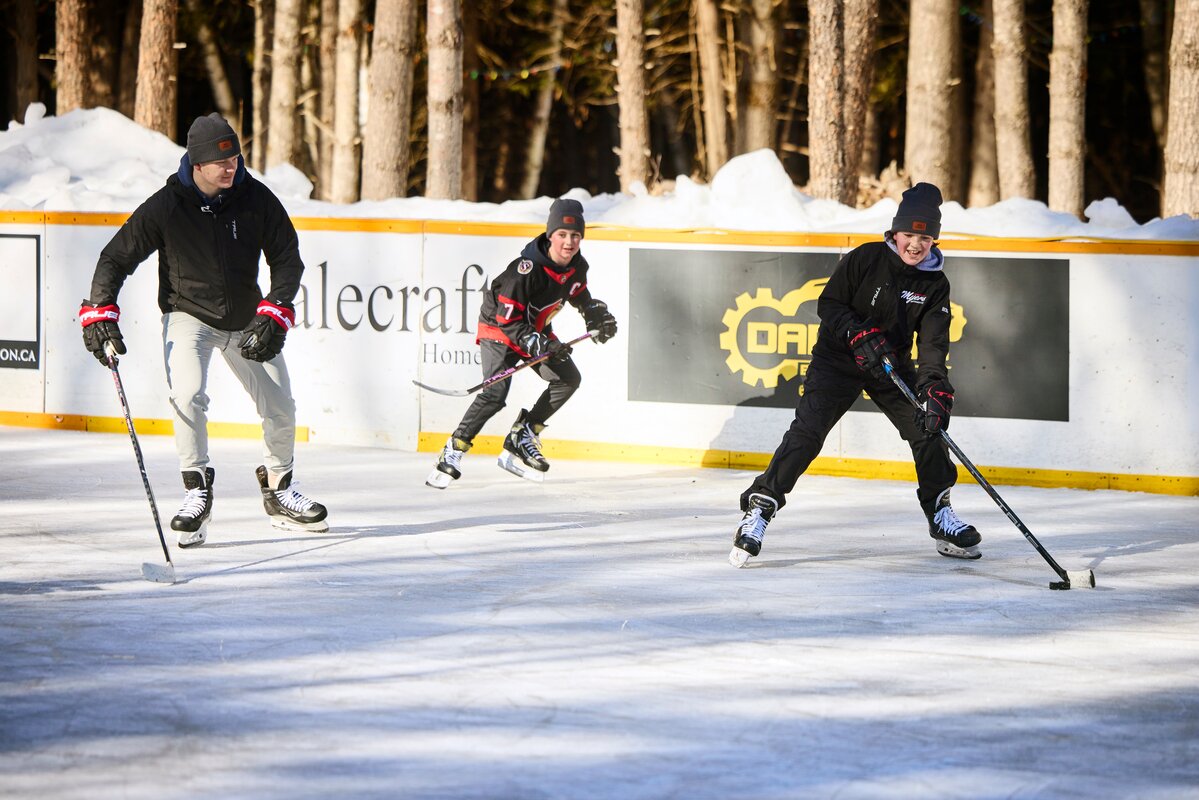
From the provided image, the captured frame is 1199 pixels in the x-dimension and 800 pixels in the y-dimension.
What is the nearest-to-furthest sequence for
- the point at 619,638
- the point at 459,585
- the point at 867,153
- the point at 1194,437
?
the point at 619,638 < the point at 459,585 < the point at 1194,437 < the point at 867,153

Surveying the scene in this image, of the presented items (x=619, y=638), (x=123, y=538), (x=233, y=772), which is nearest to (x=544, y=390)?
(x=123, y=538)

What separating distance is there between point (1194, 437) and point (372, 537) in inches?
196

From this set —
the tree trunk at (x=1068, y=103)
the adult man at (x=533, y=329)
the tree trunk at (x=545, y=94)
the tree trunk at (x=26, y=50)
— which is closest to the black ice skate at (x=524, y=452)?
the adult man at (x=533, y=329)

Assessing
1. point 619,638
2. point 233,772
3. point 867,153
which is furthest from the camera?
point 867,153

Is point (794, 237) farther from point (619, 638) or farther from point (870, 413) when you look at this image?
point (619, 638)

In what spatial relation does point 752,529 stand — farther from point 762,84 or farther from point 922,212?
point 762,84

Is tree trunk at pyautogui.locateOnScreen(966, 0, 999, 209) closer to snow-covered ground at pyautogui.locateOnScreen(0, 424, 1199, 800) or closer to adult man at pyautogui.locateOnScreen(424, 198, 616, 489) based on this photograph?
adult man at pyautogui.locateOnScreen(424, 198, 616, 489)

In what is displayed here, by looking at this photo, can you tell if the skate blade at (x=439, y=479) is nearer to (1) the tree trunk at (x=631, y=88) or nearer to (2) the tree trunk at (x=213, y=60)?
(1) the tree trunk at (x=631, y=88)

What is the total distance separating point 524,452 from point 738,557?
2935mm

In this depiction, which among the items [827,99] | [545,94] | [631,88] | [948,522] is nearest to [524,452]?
[948,522]

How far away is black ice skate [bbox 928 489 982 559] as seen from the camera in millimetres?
7906

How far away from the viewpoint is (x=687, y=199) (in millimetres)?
12250

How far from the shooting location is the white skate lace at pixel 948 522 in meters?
7.92

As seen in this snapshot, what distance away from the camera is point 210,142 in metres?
7.47
